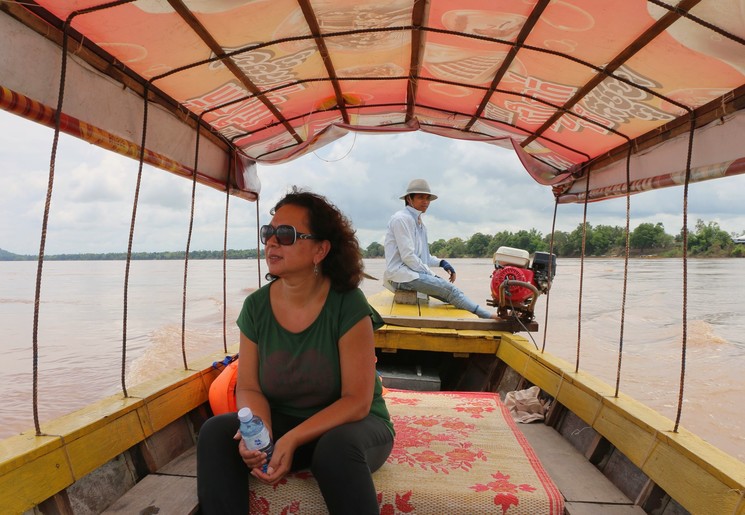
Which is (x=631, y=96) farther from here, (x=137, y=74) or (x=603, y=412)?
(x=137, y=74)

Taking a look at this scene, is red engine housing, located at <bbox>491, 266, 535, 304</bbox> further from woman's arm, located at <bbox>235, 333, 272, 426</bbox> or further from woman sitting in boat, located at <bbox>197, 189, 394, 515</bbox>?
woman's arm, located at <bbox>235, 333, 272, 426</bbox>

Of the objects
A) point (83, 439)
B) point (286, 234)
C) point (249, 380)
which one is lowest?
point (83, 439)

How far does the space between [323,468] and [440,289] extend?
3.53 m

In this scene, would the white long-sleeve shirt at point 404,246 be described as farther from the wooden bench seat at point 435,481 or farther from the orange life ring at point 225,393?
the orange life ring at point 225,393

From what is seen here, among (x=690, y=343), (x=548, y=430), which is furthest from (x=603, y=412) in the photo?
(x=690, y=343)

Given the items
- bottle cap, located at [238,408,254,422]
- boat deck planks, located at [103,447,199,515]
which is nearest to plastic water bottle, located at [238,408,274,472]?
bottle cap, located at [238,408,254,422]

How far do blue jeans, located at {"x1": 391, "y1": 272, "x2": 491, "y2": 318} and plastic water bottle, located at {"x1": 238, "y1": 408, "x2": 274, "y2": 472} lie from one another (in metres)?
3.39

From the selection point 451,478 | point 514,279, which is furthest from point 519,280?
point 451,478

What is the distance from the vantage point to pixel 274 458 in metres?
1.50

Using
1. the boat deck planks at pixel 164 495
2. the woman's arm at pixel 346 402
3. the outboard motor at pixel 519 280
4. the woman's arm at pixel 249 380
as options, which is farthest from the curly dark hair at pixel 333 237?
the outboard motor at pixel 519 280

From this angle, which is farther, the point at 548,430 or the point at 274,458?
the point at 548,430

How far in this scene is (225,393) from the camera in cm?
224

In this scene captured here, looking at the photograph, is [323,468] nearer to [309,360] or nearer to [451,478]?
[309,360]

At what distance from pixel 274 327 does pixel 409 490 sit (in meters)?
0.76
